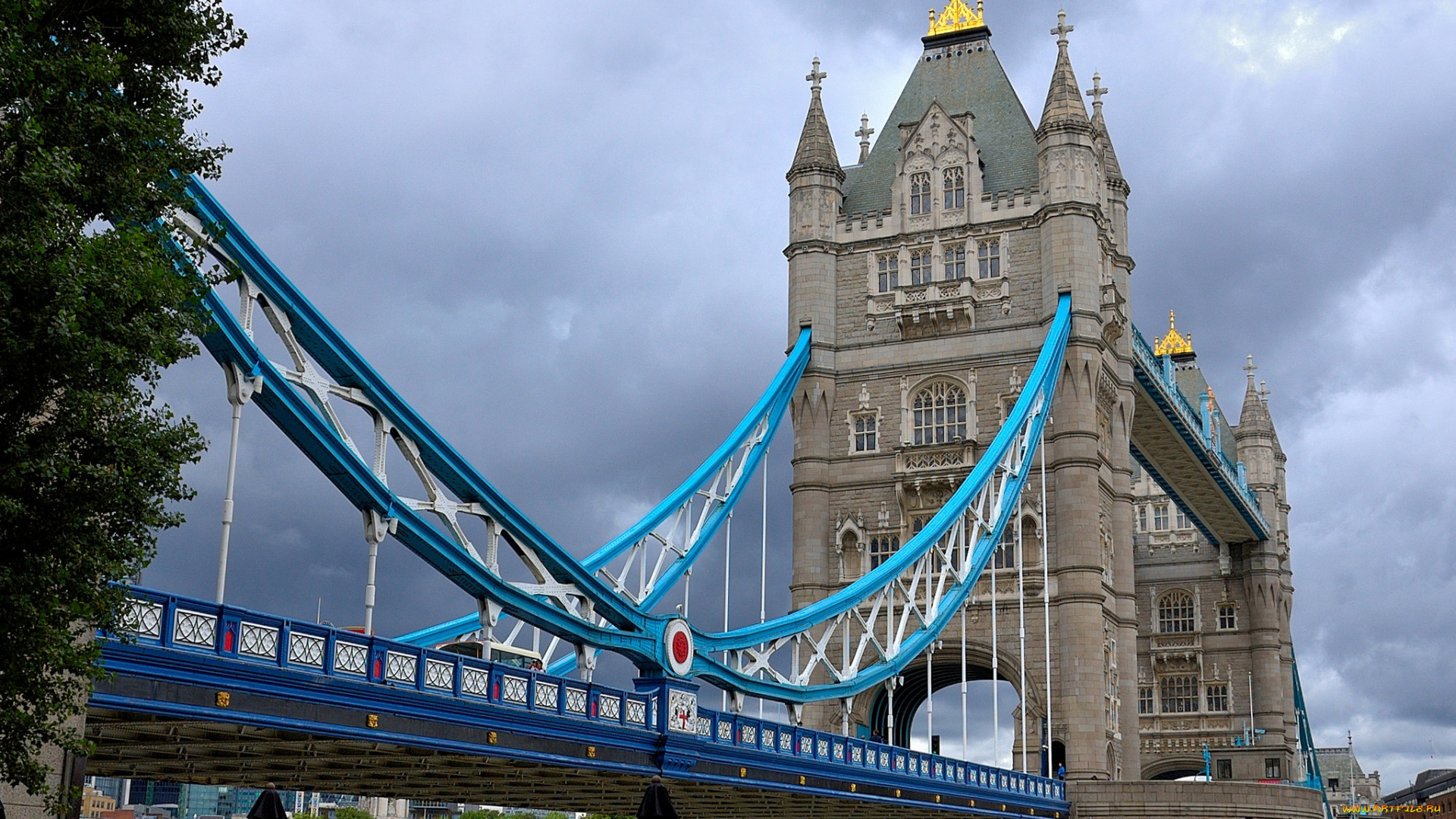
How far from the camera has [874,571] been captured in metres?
37.8

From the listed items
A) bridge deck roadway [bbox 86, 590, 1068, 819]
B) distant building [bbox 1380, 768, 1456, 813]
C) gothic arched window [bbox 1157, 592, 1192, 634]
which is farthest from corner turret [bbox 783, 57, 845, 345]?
distant building [bbox 1380, 768, 1456, 813]

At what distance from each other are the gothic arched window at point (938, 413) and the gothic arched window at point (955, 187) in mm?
5683

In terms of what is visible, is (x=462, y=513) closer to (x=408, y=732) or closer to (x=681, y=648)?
(x=408, y=732)

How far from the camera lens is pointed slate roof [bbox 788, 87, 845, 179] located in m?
49.6

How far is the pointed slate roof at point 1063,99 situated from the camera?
47.3m

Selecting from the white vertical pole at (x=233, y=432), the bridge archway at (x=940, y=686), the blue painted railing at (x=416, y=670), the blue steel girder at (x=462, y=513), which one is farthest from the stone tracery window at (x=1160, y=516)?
the white vertical pole at (x=233, y=432)

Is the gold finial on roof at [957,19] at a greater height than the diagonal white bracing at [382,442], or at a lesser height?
greater

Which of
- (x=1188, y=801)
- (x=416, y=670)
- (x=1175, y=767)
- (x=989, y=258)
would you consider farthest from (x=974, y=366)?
(x=1175, y=767)

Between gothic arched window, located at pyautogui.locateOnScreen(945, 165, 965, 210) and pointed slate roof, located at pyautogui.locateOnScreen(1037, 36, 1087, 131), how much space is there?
2.70 m

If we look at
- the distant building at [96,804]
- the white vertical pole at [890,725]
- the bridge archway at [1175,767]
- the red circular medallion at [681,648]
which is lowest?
the red circular medallion at [681,648]

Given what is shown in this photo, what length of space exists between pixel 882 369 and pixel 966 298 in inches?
128

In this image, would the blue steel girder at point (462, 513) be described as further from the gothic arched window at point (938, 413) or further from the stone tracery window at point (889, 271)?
the stone tracery window at point (889, 271)

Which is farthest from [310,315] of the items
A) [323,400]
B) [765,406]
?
[765,406]

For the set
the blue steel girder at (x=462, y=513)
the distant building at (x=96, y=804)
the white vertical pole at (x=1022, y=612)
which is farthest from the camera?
the distant building at (x=96, y=804)
